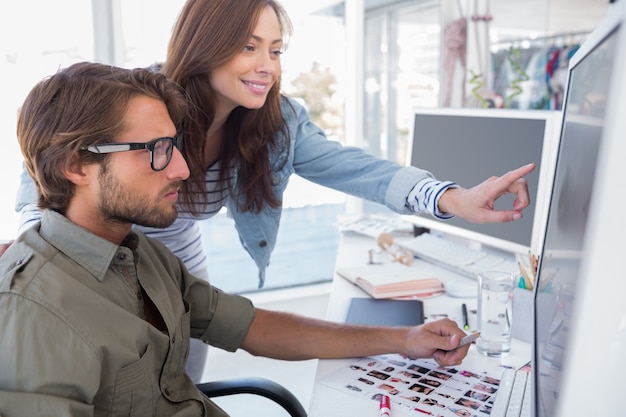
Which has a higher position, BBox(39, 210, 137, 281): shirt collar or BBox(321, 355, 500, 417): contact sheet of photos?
BBox(39, 210, 137, 281): shirt collar

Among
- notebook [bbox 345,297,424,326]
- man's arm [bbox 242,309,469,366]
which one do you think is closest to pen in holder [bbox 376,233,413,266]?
notebook [bbox 345,297,424,326]

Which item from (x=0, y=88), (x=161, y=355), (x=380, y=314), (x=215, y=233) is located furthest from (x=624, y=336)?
(x=215, y=233)

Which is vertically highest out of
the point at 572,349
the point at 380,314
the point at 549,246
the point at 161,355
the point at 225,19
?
the point at 225,19

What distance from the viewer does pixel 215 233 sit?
5371 mm

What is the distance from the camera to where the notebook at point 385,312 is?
1508mm

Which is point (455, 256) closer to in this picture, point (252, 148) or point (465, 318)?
point (465, 318)

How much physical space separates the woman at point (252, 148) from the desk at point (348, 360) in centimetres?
28

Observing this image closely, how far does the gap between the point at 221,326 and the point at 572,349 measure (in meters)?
1.05

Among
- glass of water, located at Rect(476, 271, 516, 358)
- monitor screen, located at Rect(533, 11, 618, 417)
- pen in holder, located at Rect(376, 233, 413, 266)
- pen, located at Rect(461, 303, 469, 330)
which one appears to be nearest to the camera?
monitor screen, located at Rect(533, 11, 618, 417)

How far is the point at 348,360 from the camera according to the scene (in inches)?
50.7

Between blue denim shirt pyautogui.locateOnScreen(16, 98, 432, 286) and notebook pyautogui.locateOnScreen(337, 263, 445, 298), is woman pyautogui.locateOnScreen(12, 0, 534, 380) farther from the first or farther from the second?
notebook pyautogui.locateOnScreen(337, 263, 445, 298)

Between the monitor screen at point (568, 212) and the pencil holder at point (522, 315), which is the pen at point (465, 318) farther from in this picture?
the monitor screen at point (568, 212)

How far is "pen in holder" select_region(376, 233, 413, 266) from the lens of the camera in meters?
2.00

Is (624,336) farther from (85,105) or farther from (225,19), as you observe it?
(225,19)
